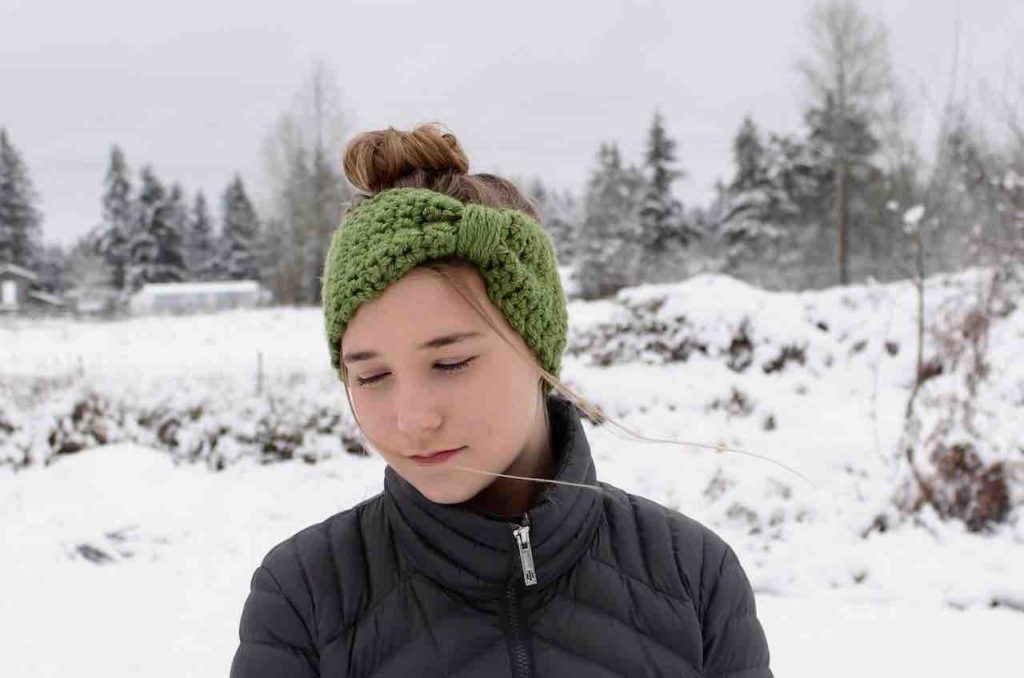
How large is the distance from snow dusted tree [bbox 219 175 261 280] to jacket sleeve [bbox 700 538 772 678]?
4536 centimetres

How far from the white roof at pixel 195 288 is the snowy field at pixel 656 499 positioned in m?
31.7

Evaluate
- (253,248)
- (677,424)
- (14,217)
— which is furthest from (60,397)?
(14,217)

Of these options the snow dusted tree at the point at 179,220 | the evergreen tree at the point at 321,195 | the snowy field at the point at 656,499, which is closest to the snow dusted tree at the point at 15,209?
the snow dusted tree at the point at 179,220

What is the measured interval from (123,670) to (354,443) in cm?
367

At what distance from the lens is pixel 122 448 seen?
6.08 meters

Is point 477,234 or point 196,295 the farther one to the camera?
point 196,295

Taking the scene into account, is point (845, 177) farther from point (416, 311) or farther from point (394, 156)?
point (416, 311)

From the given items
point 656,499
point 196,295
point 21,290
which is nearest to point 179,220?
point 196,295

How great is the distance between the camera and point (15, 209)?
136 ft

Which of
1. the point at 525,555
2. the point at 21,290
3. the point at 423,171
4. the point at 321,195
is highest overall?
the point at 321,195

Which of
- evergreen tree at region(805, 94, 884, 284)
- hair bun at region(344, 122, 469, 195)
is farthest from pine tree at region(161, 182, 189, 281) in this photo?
hair bun at region(344, 122, 469, 195)

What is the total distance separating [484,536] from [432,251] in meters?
0.45

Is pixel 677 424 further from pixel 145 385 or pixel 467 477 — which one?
pixel 467 477

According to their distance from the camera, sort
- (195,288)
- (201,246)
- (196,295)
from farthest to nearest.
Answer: (201,246) < (196,295) < (195,288)
